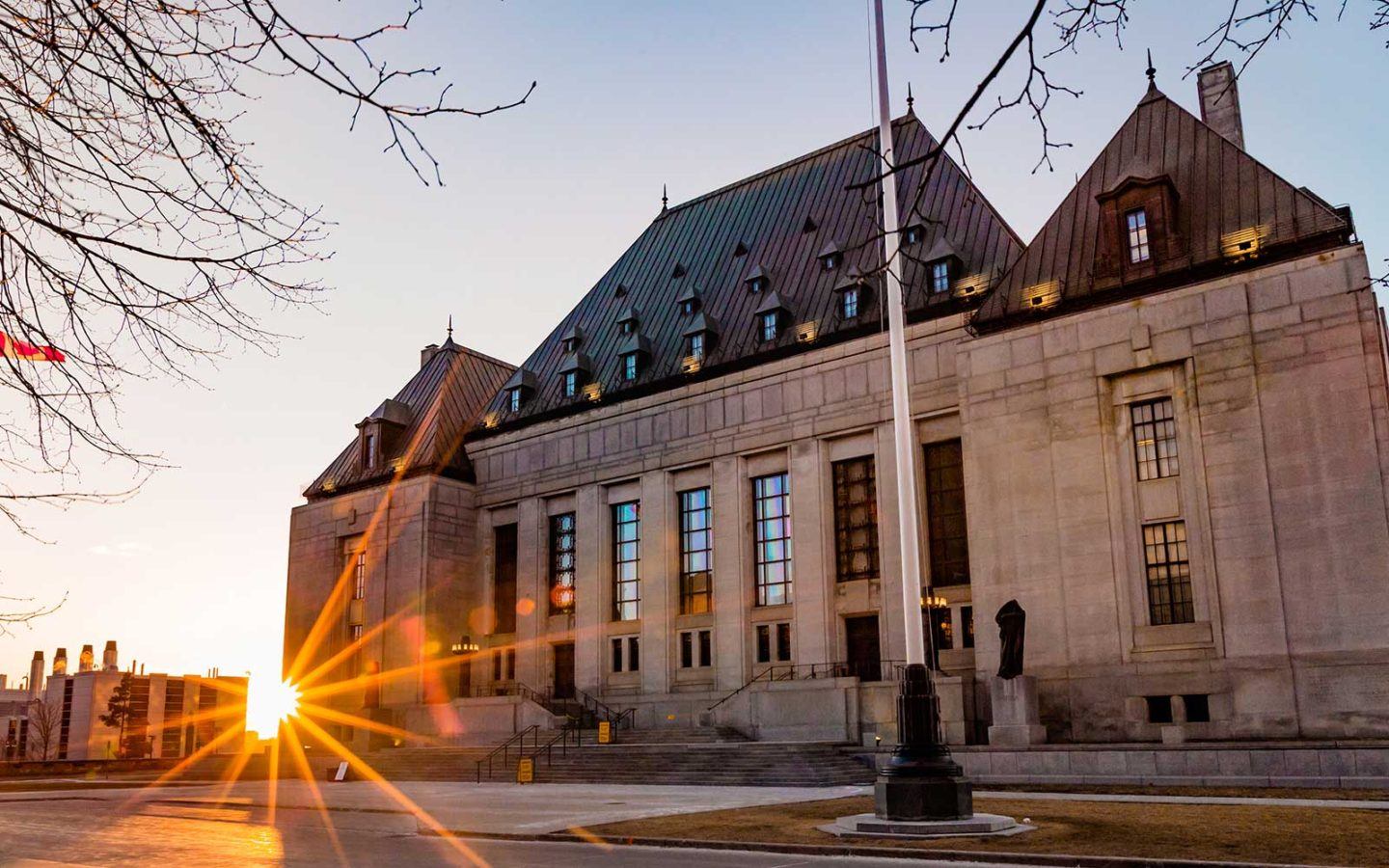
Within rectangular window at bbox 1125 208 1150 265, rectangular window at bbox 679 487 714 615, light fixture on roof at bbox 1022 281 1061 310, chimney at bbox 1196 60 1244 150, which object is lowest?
rectangular window at bbox 679 487 714 615

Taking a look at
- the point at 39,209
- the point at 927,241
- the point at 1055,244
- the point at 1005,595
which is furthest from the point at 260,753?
the point at 39,209

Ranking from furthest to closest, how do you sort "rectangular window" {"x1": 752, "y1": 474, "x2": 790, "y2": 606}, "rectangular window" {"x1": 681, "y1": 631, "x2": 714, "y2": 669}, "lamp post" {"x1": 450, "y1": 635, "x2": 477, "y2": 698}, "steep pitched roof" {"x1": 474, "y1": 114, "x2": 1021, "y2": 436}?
"lamp post" {"x1": 450, "y1": 635, "x2": 477, "y2": 698}
"rectangular window" {"x1": 681, "y1": 631, "x2": 714, "y2": 669}
"rectangular window" {"x1": 752, "y1": 474, "x2": 790, "y2": 606}
"steep pitched roof" {"x1": 474, "y1": 114, "x2": 1021, "y2": 436}

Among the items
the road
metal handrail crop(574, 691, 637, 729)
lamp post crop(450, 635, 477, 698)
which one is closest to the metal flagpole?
the road

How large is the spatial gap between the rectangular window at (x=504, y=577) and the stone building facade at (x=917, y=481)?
16 centimetres

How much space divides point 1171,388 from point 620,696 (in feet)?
85.7

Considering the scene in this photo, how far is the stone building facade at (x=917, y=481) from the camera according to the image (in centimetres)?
3216

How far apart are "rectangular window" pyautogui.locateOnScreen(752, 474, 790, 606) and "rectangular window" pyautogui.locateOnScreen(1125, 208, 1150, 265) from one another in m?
16.3

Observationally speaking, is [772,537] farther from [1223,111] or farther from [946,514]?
[1223,111]

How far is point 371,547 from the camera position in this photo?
57469 mm

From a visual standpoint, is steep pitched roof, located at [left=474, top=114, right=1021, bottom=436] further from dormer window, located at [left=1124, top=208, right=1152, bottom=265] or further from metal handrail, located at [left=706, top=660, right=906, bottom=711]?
metal handrail, located at [left=706, top=660, right=906, bottom=711]

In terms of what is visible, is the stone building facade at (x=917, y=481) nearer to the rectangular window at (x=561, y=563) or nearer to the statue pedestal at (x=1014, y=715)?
the rectangular window at (x=561, y=563)

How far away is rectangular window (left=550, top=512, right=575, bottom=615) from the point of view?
173 ft

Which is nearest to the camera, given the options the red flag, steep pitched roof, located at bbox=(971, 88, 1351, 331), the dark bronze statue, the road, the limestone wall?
the red flag

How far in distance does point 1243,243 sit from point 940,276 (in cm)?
1168
